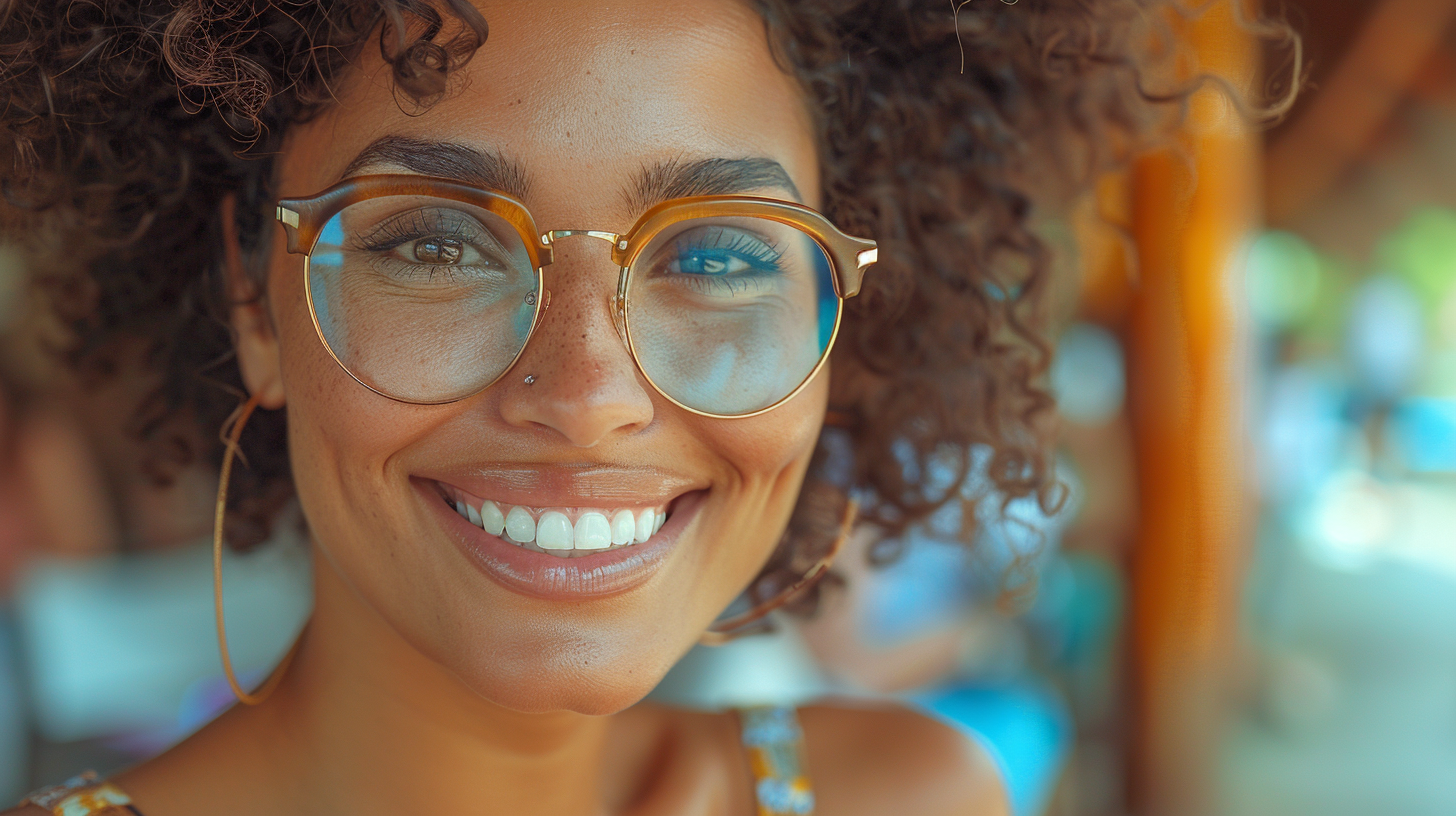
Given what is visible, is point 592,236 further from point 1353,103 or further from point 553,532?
point 1353,103

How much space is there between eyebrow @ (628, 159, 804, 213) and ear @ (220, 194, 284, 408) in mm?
549

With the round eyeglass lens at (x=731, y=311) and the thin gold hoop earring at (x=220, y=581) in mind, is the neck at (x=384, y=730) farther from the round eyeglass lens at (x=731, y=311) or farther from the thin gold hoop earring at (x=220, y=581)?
the round eyeglass lens at (x=731, y=311)

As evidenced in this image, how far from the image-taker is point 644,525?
1215 mm

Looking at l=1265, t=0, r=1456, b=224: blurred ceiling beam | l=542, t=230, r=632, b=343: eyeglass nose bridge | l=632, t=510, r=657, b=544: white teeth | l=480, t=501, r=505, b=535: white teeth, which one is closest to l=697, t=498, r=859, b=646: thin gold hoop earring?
l=632, t=510, r=657, b=544: white teeth

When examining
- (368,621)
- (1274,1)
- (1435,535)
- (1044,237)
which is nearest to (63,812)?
(368,621)

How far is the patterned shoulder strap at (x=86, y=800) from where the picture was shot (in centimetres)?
127

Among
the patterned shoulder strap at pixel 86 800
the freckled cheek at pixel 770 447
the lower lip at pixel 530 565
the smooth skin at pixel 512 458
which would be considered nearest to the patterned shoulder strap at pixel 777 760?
the smooth skin at pixel 512 458

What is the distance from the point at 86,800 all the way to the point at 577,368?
87 cm

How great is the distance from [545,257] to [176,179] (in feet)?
2.28

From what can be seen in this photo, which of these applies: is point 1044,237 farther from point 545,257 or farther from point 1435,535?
point 1435,535

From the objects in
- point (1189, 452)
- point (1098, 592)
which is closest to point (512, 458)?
point (1189, 452)

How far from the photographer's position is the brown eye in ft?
3.65

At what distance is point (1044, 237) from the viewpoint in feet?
6.27

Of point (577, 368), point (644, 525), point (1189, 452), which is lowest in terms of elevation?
point (1189, 452)
